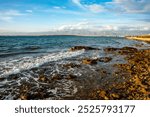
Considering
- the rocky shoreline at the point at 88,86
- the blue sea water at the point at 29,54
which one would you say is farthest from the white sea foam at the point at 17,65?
the rocky shoreline at the point at 88,86

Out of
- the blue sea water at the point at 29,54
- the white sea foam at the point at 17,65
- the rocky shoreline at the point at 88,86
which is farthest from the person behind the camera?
the blue sea water at the point at 29,54

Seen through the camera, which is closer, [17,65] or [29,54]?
[17,65]

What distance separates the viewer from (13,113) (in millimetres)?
7691

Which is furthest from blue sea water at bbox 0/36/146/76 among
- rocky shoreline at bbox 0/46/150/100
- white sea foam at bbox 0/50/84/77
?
rocky shoreline at bbox 0/46/150/100

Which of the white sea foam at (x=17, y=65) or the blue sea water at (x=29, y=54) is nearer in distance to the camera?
the white sea foam at (x=17, y=65)

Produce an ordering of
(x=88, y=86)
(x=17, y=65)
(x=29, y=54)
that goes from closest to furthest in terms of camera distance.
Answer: (x=88, y=86), (x=17, y=65), (x=29, y=54)

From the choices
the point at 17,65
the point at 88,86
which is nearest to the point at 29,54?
the point at 17,65

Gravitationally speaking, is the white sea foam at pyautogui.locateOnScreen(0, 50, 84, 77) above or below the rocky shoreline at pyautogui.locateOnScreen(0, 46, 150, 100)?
above

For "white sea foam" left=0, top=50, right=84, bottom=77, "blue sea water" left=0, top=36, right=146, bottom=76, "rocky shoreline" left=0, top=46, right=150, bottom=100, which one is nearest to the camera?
"rocky shoreline" left=0, top=46, right=150, bottom=100

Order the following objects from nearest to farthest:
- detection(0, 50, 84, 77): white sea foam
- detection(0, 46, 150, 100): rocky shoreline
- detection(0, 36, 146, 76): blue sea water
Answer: detection(0, 46, 150, 100): rocky shoreline → detection(0, 50, 84, 77): white sea foam → detection(0, 36, 146, 76): blue sea water

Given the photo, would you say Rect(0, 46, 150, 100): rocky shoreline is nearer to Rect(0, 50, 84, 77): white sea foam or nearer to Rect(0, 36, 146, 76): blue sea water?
Rect(0, 50, 84, 77): white sea foam

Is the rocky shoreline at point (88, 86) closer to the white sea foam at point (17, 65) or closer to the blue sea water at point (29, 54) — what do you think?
the white sea foam at point (17, 65)

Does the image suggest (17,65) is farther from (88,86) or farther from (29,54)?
(29,54)

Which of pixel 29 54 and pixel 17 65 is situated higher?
pixel 17 65
